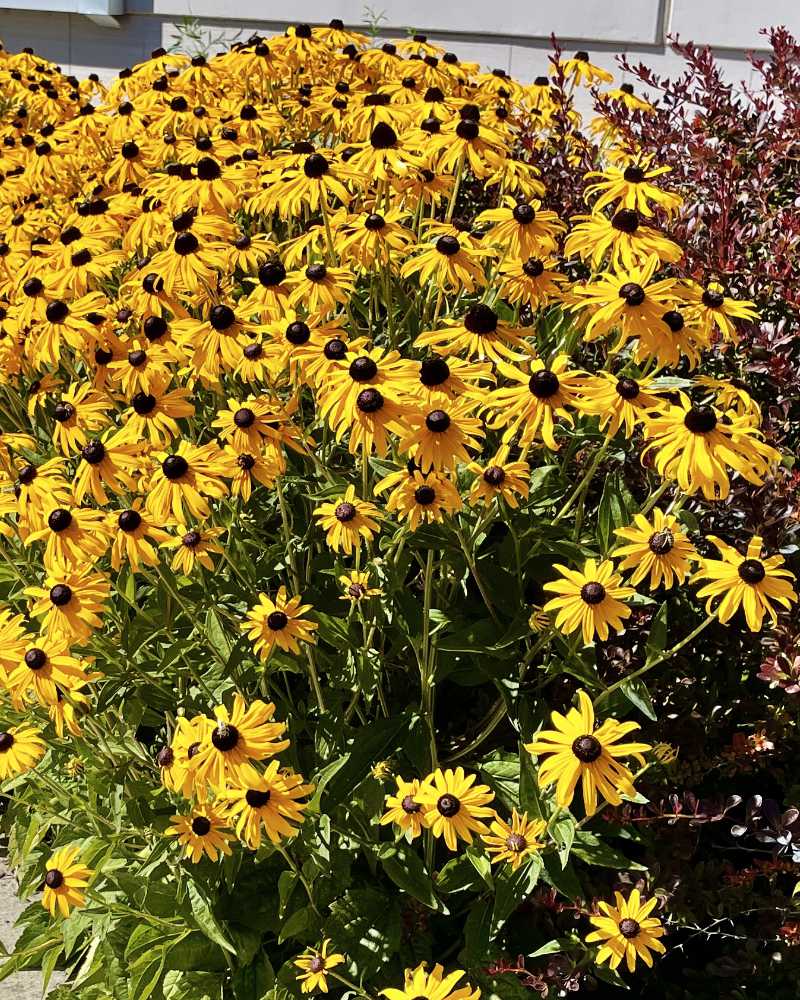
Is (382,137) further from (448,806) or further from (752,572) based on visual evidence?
(448,806)

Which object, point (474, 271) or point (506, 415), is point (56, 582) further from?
point (474, 271)

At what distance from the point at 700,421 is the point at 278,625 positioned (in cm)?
82

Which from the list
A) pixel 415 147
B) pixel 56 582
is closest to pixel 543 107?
pixel 415 147

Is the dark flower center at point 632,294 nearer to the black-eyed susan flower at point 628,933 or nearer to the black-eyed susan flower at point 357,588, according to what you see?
the black-eyed susan flower at point 357,588

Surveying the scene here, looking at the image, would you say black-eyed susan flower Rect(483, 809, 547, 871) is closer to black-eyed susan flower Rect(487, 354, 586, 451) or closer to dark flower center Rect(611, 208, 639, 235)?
black-eyed susan flower Rect(487, 354, 586, 451)

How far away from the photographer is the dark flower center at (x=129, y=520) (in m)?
1.94

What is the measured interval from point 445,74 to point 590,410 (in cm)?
226

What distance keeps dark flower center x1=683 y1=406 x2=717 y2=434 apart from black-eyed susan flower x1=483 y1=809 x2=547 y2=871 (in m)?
0.74

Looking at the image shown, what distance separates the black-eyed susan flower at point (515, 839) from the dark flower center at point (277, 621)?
0.51m

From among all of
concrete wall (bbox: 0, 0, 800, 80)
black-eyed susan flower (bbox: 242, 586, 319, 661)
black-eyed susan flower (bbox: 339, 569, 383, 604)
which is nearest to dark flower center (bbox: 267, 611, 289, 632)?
black-eyed susan flower (bbox: 242, 586, 319, 661)

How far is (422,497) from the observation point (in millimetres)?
1843

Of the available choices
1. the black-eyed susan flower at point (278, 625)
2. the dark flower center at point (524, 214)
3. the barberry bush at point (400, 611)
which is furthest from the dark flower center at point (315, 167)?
the black-eyed susan flower at point (278, 625)

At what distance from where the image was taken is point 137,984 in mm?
2133

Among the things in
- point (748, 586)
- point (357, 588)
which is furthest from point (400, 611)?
point (748, 586)
